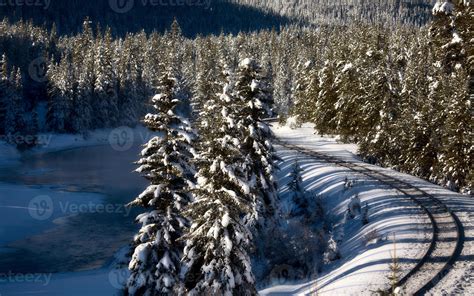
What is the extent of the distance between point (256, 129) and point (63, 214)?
944 inches

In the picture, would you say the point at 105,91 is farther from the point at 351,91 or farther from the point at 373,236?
the point at 373,236

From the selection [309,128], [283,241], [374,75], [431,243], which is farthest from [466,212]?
[309,128]

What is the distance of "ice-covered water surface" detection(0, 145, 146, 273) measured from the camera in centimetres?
3047

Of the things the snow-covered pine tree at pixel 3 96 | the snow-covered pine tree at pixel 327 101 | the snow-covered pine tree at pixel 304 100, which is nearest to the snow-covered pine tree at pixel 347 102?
the snow-covered pine tree at pixel 327 101

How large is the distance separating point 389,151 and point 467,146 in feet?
36.2

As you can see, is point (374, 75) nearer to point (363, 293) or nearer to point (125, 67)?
point (363, 293)

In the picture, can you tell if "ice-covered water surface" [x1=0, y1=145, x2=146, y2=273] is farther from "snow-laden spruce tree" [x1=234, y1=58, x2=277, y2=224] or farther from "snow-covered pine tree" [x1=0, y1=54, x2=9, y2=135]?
"snow-covered pine tree" [x1=0, y1=54, x2=9, y2=135]

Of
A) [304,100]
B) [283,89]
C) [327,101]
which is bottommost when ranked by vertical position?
[283,89]

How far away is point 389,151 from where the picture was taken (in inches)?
1678

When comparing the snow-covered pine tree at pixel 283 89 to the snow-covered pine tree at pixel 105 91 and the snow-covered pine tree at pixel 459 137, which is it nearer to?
the snow-covered pine tree at pixel 105 91

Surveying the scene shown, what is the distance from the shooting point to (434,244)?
1708 centimetres

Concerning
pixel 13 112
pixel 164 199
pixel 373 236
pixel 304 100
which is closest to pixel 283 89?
pixel 304 100

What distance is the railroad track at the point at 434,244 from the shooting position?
1374 cm

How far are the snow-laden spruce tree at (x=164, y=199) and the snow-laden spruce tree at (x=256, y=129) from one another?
5453 mm
